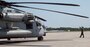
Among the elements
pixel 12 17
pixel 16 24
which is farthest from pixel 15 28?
pixel 12 17

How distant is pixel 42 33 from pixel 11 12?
18.8ft

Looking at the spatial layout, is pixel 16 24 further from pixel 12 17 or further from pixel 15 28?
pixel 12 17

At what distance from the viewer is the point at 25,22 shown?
24672 mm

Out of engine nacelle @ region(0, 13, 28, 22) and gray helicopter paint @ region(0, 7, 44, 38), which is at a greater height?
engine nacelle @ region(0, 13, 28, 22)

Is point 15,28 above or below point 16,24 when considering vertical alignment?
below

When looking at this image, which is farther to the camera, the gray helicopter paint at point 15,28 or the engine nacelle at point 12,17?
the gray helicopter paint at point 15,28

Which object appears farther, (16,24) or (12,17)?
(16,24)

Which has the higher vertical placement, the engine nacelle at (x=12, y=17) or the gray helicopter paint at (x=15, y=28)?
the engine nacelle at (x=12, y=17)

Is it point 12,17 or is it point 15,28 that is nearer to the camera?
point 12,17

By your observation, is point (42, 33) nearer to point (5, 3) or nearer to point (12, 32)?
point (12, 32)

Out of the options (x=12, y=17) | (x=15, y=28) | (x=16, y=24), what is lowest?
(x=15, y=28)

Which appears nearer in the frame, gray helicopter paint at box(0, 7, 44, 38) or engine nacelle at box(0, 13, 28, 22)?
engine nacelle at box(0, 13, 28, 22)

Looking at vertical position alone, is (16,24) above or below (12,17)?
below

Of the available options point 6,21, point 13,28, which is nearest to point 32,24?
point 13,28
